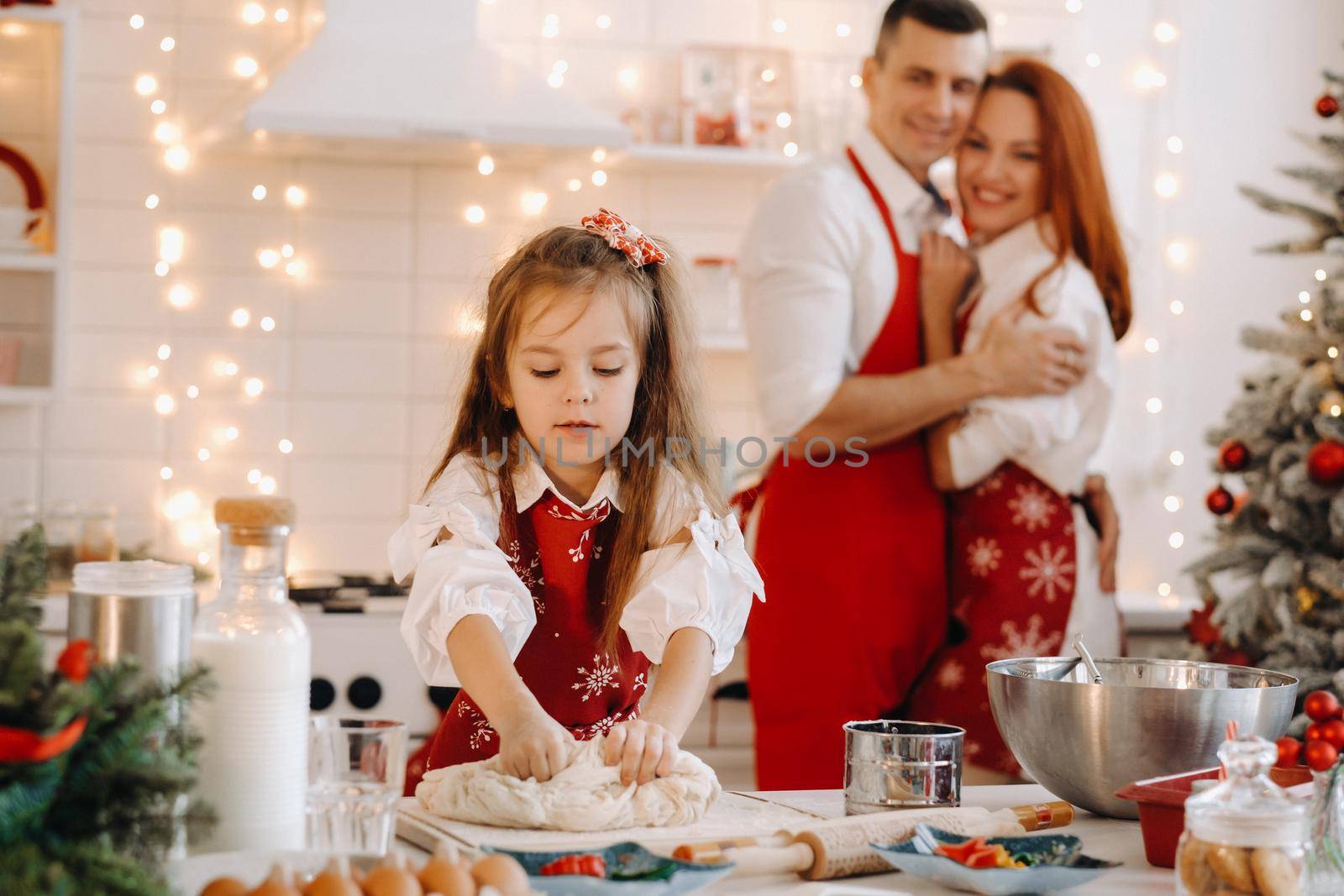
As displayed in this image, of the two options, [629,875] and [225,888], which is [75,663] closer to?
[225,888]

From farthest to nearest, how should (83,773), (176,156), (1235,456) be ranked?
(176,156) → (1235,456) → (83,773)

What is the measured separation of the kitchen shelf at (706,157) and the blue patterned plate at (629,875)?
88.4 inches

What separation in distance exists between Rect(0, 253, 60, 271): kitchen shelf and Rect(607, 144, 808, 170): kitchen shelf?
1103 millimetres

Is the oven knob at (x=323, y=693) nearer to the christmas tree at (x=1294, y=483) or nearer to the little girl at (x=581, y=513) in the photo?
the little girl at (x=581, y=513)

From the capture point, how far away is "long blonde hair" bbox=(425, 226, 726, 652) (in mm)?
1427

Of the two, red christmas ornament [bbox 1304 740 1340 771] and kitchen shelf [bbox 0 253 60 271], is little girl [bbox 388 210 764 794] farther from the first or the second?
kitchen shelf [bbox 0 253 60 271]

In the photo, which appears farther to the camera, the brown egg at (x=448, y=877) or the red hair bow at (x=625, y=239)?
the red hair bow at (x=625, y=239)

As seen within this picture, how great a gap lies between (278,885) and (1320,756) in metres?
0.68

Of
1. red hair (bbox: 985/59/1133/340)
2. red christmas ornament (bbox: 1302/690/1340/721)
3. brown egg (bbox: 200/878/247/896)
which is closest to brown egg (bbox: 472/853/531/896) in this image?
brown egg (bbox: 200/878/247/896)

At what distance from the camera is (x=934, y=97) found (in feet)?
7.36

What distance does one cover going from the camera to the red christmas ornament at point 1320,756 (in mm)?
969

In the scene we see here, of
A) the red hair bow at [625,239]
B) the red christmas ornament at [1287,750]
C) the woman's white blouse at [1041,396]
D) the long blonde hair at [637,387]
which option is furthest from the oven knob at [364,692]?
the red christmas ornament at [1287,750]

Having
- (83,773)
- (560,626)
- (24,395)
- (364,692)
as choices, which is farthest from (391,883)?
(24,395)

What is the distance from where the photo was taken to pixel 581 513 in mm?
1450
